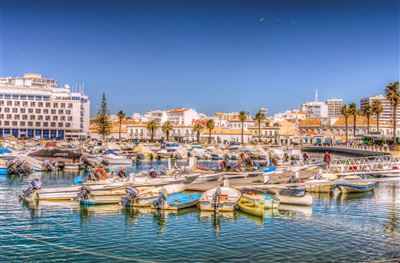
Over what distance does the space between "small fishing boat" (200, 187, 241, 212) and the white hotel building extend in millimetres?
137263

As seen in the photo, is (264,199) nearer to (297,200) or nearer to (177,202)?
(297,200)

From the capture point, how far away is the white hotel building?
156 m

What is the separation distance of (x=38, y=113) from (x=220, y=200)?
142 meters

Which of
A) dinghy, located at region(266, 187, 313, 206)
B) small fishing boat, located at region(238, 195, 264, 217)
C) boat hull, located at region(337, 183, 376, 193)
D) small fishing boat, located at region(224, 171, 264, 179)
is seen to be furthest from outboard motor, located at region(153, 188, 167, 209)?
boat hull, located at region(337, 183, 376, 193)

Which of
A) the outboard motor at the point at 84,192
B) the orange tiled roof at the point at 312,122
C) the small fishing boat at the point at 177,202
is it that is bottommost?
the small fishing boat at the point at 177,202

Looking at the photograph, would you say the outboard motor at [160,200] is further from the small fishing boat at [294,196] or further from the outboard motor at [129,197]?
the small fishing boat at [294,196]

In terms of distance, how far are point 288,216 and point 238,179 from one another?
47.0 ft

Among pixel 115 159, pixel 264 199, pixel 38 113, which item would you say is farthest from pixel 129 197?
pixel 38 113

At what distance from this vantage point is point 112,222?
2609 centimetres

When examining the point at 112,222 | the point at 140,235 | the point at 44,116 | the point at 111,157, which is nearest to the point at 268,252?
the point at 140,235

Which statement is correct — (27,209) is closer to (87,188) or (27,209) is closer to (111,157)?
(87,188)

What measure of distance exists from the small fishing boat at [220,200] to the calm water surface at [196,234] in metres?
0.75

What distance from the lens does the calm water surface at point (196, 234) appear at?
19594 millimetres

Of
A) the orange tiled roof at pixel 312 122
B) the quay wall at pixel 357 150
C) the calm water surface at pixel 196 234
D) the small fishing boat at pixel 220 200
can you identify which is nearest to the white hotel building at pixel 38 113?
the quay wall at pixel 357 150
